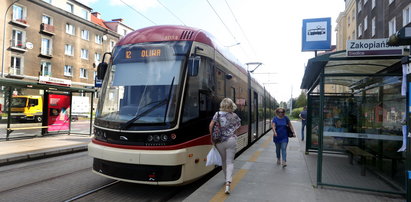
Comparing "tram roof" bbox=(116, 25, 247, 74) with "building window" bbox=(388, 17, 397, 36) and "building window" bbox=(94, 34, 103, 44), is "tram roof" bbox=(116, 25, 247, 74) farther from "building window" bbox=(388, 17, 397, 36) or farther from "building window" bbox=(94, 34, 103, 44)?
"building window" bbox=(94, 34, 103, 44)

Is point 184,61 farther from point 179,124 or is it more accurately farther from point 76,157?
point 76,157

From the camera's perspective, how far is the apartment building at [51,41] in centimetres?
2833

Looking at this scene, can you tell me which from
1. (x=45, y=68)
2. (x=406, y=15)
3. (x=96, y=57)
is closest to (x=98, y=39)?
(x=96, y=57)

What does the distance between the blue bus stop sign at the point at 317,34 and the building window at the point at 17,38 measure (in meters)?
28.5

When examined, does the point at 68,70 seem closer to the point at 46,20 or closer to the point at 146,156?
the point at 46,20

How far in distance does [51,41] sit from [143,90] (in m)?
32.4

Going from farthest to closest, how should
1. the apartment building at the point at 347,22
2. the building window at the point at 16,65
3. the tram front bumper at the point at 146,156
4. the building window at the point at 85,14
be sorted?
the building window at the point at 85,14 < the apartment building at the point at 347,22 < the building window at the point at 16,65 < the tram front bumper at the point at 146,156

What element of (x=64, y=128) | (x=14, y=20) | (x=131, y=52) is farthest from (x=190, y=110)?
(x=14, y=20)

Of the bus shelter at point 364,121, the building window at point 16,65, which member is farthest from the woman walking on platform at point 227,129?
the building window at point 16,65

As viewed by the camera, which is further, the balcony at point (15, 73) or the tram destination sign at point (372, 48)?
the balcony at point (15, 73)

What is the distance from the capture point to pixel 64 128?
46.9 ft

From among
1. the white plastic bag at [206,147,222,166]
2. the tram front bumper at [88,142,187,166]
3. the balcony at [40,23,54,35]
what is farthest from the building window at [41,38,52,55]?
the white plastic bag at [206,147,222,166]

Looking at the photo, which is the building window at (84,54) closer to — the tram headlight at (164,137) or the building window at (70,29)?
the building window at (70,29)

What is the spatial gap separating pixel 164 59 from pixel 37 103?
2338 centimetres
